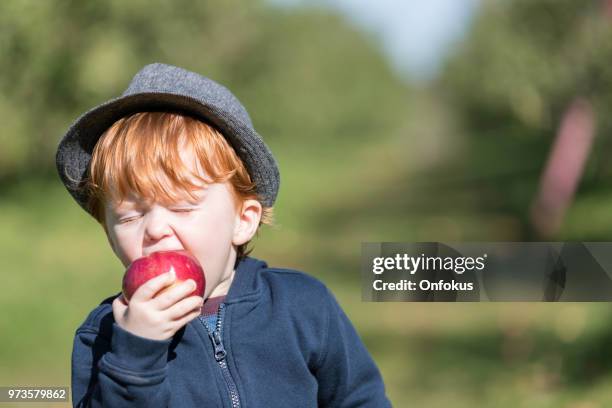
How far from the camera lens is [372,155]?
24234 mm

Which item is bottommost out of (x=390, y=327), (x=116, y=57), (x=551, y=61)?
(x=390, y=327)

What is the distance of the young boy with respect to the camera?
2.12 m

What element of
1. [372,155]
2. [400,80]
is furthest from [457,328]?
[400,80]

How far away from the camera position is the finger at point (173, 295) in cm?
211

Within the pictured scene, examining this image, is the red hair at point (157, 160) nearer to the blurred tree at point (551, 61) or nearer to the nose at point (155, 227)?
the nose at point (155, 227)

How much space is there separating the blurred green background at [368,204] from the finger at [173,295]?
3.35 m

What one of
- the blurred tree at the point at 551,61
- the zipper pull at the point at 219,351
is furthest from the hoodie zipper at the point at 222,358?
the blurred tree at the point at 551,61

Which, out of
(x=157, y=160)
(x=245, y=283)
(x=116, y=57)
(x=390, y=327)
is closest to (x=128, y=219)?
(x=157, y=160)

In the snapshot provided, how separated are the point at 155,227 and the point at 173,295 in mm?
192

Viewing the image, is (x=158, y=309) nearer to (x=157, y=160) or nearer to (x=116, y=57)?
(x=157, y=160)

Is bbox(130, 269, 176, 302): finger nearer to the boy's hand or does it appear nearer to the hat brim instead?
the boy's hand

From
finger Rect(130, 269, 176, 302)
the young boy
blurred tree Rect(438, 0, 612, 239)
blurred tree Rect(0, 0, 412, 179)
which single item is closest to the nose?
the young boy

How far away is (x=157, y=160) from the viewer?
7.45 ft

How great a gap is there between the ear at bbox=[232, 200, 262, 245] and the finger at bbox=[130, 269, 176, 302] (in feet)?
1.16
